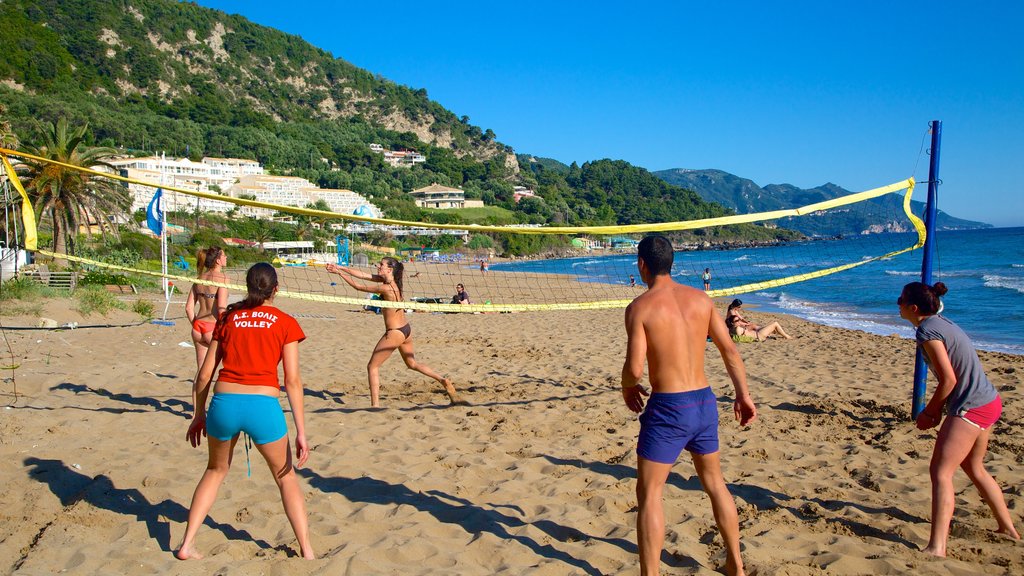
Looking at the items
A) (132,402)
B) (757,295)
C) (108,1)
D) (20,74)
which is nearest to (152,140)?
(20,74)

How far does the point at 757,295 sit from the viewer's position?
93.3ft

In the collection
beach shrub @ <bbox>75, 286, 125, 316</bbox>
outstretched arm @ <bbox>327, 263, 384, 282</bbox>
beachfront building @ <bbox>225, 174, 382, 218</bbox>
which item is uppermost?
beachfront building @ <bbox>225, 174, 382, 218</bbox>

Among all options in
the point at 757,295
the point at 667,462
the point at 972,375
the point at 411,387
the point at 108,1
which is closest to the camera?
the point at 667,462

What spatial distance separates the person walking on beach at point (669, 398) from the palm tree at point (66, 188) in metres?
18.8

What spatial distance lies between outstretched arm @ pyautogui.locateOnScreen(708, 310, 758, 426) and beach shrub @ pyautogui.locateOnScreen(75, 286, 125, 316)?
41.5ft

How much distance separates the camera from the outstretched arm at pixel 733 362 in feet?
9.73

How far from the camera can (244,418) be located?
2.96 metres

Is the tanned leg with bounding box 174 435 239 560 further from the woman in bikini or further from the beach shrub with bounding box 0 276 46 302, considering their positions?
the beach shrub with bounding box 0 276 46 302

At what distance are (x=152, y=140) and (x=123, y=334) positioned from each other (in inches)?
3959

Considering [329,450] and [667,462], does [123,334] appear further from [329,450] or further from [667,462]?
[667,462]

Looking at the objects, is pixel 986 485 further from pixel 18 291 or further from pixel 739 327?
pixel 18 291

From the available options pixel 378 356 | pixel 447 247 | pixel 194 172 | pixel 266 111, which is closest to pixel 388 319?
pixel 378 356

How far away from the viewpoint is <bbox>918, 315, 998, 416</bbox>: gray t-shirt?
3.24 metres

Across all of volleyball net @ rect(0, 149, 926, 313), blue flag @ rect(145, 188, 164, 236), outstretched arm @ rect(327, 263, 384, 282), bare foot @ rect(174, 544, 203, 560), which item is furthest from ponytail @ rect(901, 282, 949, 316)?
blue flag @ rect(145, 188, 164, 236)
